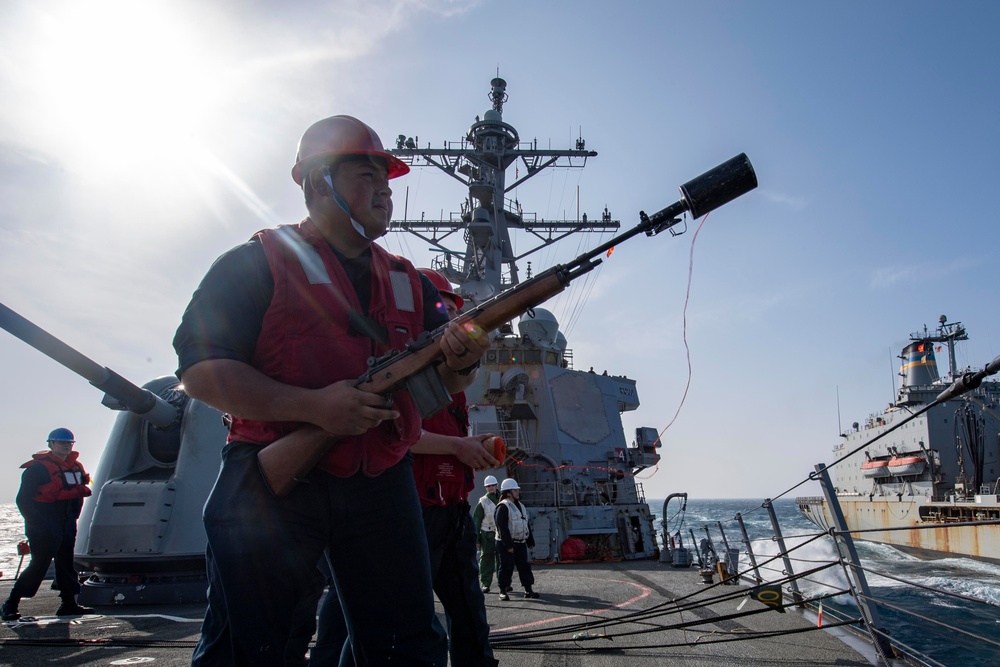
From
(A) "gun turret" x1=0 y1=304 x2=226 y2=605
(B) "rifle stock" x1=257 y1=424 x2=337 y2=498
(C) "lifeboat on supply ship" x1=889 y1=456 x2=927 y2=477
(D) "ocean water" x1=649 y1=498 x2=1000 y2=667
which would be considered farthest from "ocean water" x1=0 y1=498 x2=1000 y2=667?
(A) "gun turret" x1=0 y1=304 x2=226 y2=605

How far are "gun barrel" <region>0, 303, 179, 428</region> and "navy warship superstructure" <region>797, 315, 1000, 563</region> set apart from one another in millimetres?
21817

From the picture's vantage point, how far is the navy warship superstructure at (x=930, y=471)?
Result: 958 inches

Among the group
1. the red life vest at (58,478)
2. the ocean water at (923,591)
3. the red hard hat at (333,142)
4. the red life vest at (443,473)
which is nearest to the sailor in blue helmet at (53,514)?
the red life vest at (58,478)

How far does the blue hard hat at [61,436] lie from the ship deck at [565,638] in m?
1.57

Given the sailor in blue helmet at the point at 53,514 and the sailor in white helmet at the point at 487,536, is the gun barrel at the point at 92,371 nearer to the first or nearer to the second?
the sailor in blue helmet at the point at 53,514

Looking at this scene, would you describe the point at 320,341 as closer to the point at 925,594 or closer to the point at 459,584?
the point at 459,584

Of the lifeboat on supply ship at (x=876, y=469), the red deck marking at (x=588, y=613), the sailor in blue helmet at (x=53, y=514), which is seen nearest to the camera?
the red deck marking at (x=588, y=613)

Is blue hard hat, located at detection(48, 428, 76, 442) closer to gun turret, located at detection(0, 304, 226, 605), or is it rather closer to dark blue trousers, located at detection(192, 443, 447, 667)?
gun turret, located at detection(0, 304, 226, 605)

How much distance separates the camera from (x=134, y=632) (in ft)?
15.7

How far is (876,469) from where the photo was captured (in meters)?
32.3

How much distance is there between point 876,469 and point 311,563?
37003mm

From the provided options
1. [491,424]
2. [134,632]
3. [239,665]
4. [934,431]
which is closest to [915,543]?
[934,431]

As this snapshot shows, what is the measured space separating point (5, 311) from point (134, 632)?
124 inches

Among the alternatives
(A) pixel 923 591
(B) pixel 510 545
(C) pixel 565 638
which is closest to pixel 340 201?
(C) pixel 565 638
